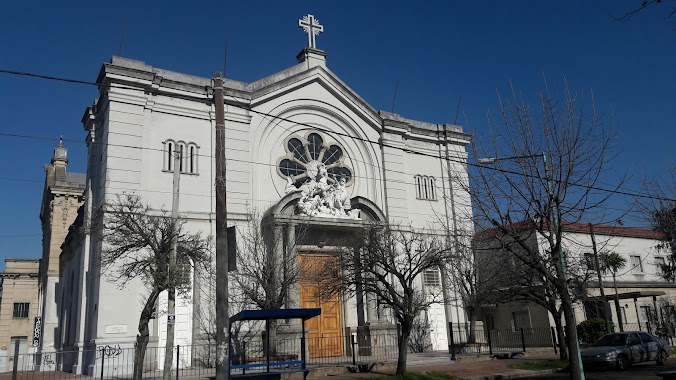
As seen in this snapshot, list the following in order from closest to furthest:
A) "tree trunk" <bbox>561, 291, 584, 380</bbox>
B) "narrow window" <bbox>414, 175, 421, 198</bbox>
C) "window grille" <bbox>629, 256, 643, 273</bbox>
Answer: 1. "tree trunk" <bbox>561, 291, 584, 380</bbox>
2. "narrow window" <bbox>414, 175, 421, 198</bbox>
3. "window grille" <bbox>629, 256, 643, 273</bbox>

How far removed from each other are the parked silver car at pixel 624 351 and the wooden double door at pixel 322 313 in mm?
10290

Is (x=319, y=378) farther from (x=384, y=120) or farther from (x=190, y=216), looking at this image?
(x=384, y=120)

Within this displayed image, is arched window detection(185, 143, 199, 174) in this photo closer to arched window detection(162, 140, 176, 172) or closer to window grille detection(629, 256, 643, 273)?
arched window detection(162, 140, 176, 172)

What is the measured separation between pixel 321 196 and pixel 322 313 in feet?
17.9

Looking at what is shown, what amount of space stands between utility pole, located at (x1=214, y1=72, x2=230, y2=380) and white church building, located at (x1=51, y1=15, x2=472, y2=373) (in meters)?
9.87

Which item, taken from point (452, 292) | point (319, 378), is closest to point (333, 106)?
point (452, 292)

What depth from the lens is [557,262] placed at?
1491 cm

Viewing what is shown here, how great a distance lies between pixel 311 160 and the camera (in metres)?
28.8

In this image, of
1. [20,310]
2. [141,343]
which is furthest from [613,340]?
[20,310]

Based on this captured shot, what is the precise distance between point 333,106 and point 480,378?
16586mm

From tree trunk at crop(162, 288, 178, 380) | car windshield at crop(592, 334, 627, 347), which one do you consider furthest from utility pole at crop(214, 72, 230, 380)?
car windshield at crop(592, 334, 627, 347)

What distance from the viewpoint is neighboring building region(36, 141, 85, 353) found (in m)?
35.9

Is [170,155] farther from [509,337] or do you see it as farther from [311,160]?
[509,337]

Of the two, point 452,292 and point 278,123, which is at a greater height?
point 278,123
